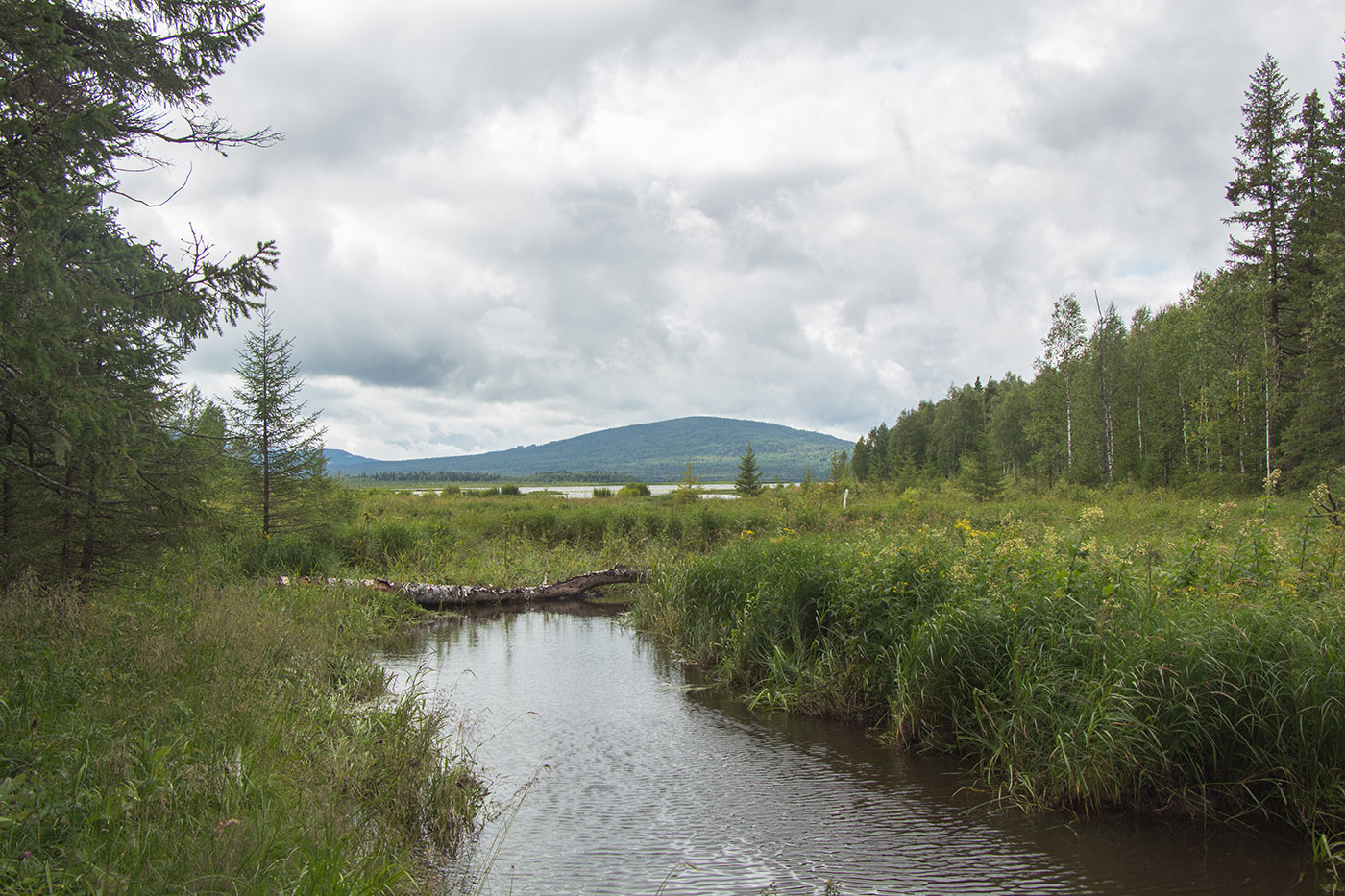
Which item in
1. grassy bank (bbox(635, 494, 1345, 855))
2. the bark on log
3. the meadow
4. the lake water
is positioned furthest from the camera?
the bark on log

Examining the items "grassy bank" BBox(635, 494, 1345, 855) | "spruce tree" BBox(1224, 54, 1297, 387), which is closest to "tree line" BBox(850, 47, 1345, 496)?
"spruce tree" BBox(1224, 54, 1297, 387)

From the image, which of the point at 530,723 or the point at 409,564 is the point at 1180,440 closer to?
A: the point at 409,564

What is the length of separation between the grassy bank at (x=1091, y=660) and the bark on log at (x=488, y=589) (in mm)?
7752

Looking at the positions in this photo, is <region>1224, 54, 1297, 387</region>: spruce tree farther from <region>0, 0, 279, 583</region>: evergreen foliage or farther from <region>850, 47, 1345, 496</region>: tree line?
<region>0, 0, 279, 583</region>: evergreen foliage

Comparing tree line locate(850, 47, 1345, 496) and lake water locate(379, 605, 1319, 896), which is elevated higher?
tree line locate(850, 47, 1345, 496)

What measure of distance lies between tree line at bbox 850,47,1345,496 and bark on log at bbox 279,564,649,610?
24416mm

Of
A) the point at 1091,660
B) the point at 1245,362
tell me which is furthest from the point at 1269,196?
the point at 1091,660

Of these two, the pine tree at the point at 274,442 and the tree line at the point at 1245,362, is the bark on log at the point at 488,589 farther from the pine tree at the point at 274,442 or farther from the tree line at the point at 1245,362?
the tree line at the point at 1245,362

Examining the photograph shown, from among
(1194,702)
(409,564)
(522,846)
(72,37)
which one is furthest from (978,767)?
(409,564)

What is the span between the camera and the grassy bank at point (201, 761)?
3.61 meters

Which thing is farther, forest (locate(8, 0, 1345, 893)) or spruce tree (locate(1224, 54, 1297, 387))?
spruce tree (locate(1224, 54, 1297, 387))

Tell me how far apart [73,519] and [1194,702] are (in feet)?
39.8

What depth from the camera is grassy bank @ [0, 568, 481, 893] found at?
11.8ft

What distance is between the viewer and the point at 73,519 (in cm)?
899
